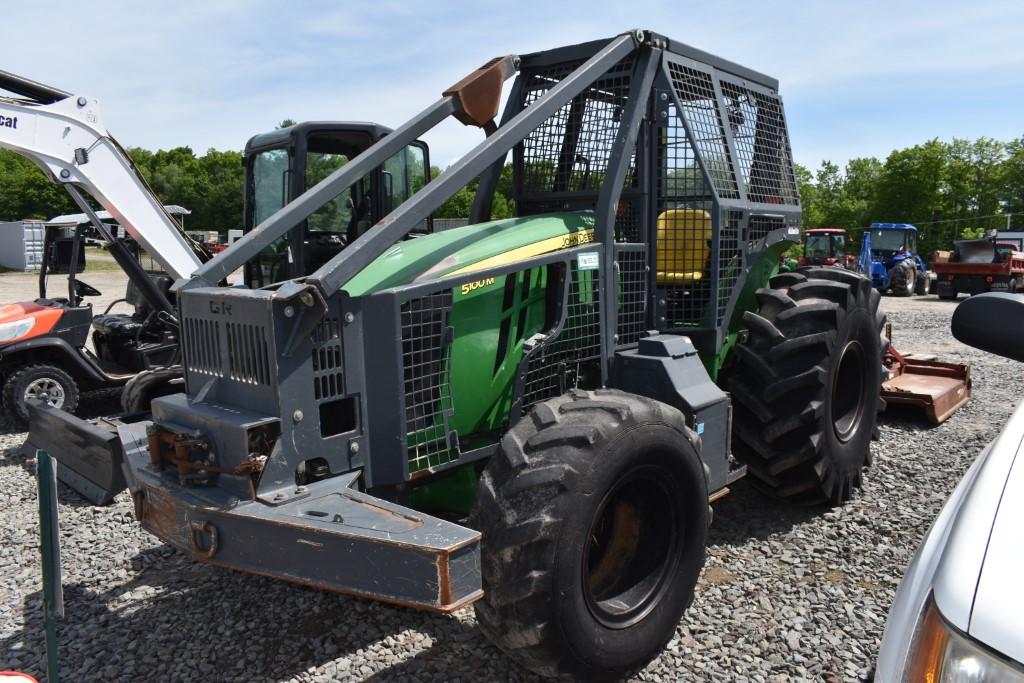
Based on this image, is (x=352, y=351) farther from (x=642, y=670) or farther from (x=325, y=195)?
(x=642, y=670)

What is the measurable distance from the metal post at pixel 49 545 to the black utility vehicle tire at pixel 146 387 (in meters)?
4.68

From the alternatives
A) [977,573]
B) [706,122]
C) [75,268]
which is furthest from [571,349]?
[75,268]

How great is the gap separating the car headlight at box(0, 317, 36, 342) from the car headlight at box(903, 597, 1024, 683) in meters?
8.02

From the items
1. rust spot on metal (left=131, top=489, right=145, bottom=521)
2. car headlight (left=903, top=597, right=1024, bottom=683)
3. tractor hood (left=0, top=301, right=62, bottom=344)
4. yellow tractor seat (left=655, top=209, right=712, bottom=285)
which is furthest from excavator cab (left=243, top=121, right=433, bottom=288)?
car headlight (left=903, top=597, right=1024, bottom=683)

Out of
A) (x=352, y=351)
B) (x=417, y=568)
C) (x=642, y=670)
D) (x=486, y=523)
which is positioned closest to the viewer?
(x=417, y=568)

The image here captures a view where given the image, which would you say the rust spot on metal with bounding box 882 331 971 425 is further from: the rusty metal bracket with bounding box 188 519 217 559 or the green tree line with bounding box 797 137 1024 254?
the green tree line with bounding box 797 137 1024 254

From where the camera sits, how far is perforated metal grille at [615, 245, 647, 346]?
13.7ft

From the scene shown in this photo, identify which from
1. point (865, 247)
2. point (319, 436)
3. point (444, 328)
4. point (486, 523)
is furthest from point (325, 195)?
point (865, 247)

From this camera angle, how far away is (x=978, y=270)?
69.7ft

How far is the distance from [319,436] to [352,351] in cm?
34

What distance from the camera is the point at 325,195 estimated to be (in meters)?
3.43

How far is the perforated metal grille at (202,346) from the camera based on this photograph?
308 centimetres

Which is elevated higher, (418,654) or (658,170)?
(658,170)

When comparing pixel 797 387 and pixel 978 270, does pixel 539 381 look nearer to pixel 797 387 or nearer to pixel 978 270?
pixel 797 387
